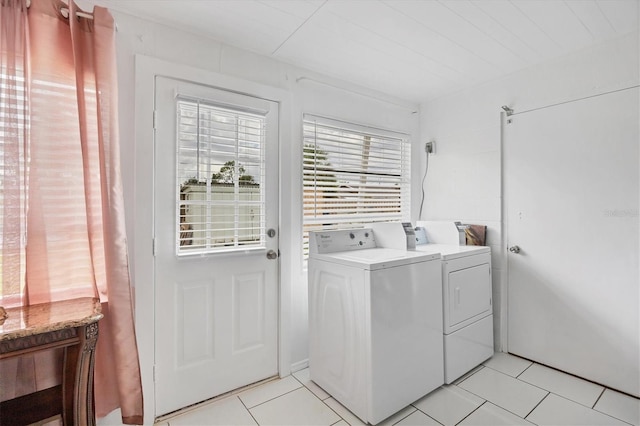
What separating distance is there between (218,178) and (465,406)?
2.07m

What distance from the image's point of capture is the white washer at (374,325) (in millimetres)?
1765

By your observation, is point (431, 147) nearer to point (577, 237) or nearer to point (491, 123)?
point (491, 123)

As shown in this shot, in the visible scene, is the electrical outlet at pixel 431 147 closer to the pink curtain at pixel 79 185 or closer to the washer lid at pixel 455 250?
the washer lid at pixel 455 250

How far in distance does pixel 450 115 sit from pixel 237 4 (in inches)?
83.6

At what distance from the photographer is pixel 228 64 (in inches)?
81.3

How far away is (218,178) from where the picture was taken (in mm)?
2002

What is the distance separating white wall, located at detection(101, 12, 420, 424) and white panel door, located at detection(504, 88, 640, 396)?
102 cm

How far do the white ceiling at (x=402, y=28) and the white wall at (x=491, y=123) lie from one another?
0.41 feet

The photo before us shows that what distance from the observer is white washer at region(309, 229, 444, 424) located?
1.76 metres

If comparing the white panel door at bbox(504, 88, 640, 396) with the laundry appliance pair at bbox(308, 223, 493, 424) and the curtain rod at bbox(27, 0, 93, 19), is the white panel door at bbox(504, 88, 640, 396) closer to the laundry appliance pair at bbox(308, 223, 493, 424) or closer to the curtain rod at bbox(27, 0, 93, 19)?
the laundry appliance pair at bbox(308, 223, 493, 424)

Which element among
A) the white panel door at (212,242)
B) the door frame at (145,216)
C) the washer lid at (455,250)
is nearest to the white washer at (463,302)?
the washer lid at (455,250)

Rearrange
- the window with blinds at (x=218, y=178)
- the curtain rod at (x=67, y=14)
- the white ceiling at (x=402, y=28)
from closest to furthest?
the curtain rod at (x=67, y=14), the white ceiling at (x=402, y=28), the window with blinds at (x=218, y=178)

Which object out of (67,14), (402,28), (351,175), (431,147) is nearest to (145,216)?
(67,14)

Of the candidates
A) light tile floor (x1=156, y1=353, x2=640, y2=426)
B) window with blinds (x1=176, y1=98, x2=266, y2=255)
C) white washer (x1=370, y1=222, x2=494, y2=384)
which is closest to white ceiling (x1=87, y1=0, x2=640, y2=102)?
window with blinds (x1=176, y1=98, x2=266, y2=255)
